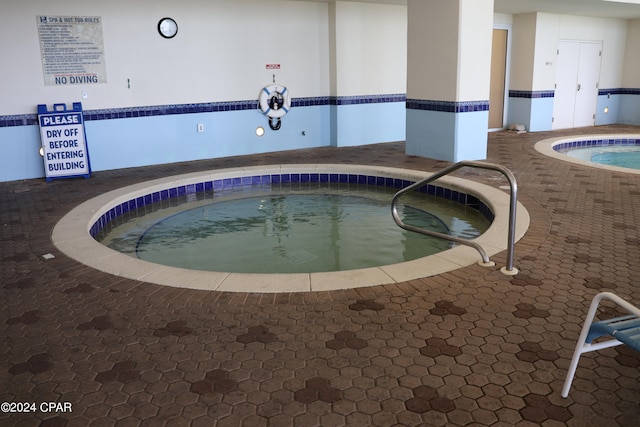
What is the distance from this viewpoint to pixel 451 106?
724cm

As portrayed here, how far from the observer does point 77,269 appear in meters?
3.62

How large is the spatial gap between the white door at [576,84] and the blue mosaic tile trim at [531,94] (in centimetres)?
32

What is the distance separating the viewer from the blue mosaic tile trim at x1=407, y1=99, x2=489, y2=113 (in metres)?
7.20

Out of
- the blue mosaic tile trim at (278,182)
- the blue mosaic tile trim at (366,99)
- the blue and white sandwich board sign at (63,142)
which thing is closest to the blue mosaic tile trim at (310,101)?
the blue mosaic tile trim at (366,99)

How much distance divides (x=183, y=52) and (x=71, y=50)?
4.92ft

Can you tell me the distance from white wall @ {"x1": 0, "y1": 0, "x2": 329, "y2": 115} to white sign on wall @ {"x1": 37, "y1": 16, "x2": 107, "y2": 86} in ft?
0.24

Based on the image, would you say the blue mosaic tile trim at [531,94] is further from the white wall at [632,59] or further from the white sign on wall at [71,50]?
the white sign on wall at [71,50]

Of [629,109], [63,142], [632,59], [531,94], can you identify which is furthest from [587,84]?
[63,142]

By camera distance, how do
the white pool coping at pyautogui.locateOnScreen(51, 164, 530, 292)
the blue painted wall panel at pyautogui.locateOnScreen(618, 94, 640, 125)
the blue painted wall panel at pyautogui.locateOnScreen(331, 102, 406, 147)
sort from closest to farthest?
the white pool coping at pyautogui.locateOnScreen(51, 164, 530, 292)
the blue painted wall panel at pyautogui.locateOnScreen(331, 102, 406, 147)
the blue painted wall panel at pyautogui.locateOnScreen(618, 94, 640, 125)

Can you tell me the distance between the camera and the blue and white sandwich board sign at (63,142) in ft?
22.0

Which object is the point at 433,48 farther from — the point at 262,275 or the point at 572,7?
the point at 262,275

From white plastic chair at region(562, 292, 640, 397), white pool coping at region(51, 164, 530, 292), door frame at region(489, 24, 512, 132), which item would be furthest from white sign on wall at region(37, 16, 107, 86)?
door frame at region(489, 24, 512, 132)

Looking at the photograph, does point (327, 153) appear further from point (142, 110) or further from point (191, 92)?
point (142, 110)

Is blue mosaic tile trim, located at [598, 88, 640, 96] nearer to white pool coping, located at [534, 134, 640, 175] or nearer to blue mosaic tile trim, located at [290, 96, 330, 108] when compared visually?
white pool coping, located at [534, 134, 640, 175]
